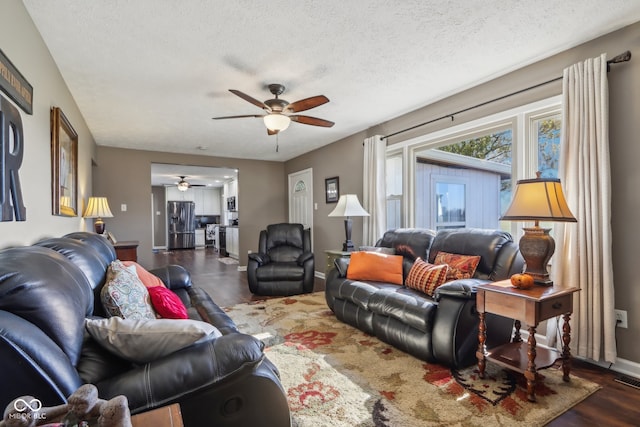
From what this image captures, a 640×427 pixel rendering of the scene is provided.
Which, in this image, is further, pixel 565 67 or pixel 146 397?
pixel 565 67

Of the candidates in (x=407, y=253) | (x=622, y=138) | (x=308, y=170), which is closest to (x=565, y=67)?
(x=622, y=138)

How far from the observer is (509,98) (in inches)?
116

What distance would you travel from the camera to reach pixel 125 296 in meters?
1.59

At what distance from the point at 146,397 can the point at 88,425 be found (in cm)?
41

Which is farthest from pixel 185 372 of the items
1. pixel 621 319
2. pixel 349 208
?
pixel 349 208

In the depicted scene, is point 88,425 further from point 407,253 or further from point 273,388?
point 407,253

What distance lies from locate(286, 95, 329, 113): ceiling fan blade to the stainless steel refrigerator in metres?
9.55

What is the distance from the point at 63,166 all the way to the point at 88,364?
243 cm

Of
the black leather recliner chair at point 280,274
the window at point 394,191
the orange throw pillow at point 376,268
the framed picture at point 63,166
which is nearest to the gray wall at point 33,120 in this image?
the framed picture at point 63,166

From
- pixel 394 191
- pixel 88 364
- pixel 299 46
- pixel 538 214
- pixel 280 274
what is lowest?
pixel 280 274

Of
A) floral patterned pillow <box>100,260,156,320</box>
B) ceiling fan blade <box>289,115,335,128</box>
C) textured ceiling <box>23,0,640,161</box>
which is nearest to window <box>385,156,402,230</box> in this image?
textured ceiling <box>23,0,640,161</box>

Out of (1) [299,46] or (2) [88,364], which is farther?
(1) [299,46]

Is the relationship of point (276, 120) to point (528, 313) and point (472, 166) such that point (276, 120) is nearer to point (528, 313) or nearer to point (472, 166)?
point (472, 166)

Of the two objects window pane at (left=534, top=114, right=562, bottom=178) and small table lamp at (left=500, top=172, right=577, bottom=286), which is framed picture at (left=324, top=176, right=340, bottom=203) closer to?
window pane at (left=534, top=114, right=562, bottom=178)
